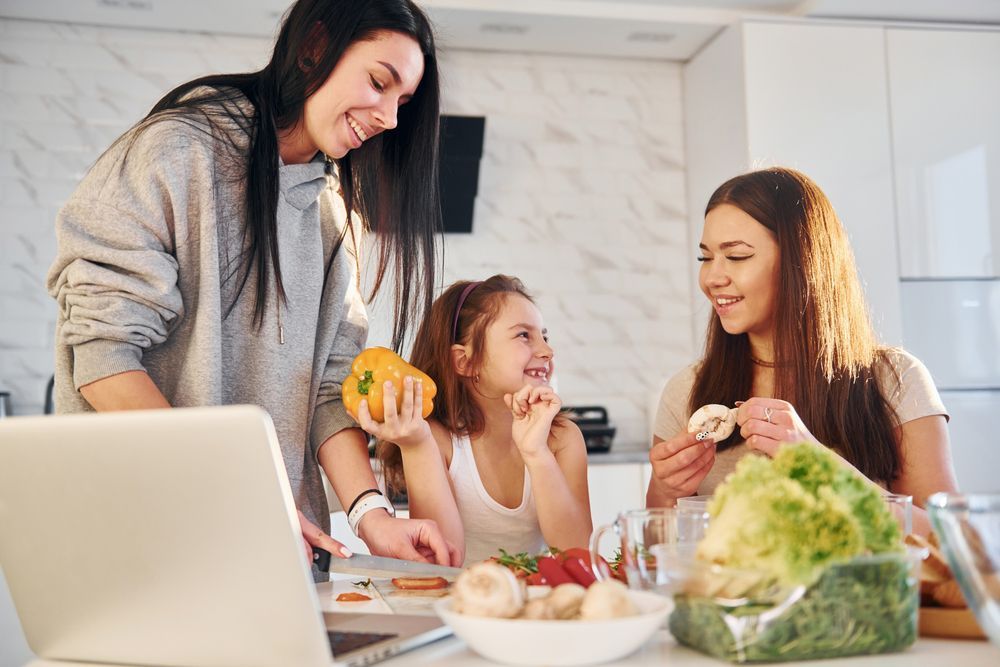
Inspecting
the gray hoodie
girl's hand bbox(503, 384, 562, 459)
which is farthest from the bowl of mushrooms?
girl's hand bbox(503, 384, 562, 459)

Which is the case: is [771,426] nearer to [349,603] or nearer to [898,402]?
[898,402]

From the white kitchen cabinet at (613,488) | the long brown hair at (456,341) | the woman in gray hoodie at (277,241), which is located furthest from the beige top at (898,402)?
the white kitchen cabinet at (613,488)

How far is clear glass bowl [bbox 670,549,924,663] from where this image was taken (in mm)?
753

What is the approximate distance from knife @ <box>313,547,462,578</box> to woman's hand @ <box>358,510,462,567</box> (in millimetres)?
152

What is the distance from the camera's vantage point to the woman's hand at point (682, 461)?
1.60m

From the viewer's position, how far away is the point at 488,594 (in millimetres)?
799

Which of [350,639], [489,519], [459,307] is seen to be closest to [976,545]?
[350,639]

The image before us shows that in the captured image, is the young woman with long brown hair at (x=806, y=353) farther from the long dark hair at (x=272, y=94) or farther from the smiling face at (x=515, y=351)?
the long dark hair at (x=272, y=94)

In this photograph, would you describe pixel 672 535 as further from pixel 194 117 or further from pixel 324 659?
pixel 194 117

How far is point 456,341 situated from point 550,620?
140cm

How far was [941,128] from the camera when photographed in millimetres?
3602

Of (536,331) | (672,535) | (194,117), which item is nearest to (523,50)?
(536,331)

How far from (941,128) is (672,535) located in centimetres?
319

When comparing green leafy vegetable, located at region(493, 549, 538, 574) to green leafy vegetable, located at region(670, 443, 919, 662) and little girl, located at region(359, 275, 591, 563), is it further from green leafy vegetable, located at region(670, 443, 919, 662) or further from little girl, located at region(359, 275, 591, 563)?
little girl, located at region(359, 275, 591, 563)
